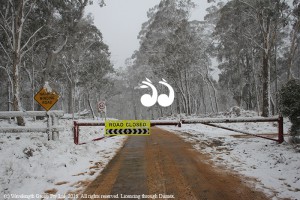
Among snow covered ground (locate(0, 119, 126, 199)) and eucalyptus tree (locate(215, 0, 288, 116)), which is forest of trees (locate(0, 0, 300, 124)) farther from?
snow covered ground (locate(0, 119, 126, 199))

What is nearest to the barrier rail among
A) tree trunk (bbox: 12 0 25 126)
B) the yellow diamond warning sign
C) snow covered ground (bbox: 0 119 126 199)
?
the yellow diamond warning sign

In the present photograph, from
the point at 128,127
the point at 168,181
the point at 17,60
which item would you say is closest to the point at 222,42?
the point at 17,60

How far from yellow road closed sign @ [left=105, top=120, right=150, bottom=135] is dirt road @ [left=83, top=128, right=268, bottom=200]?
916 millimetres

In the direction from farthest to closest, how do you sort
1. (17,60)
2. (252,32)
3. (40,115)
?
(252,32), (17,60), (40,115)

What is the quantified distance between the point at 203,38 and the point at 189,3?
777 cm

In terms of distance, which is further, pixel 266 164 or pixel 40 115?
pixel 40 115

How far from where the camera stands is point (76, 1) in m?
21.8

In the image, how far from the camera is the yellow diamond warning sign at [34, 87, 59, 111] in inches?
349

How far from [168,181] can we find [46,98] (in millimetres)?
5289

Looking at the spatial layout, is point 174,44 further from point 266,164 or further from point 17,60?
point 266,164

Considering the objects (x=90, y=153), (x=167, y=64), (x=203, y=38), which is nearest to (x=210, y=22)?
(x=203, y=38)

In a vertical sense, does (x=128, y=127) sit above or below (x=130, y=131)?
above

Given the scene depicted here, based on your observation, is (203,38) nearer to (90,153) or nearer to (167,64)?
(167,64)

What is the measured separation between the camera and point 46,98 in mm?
8969
